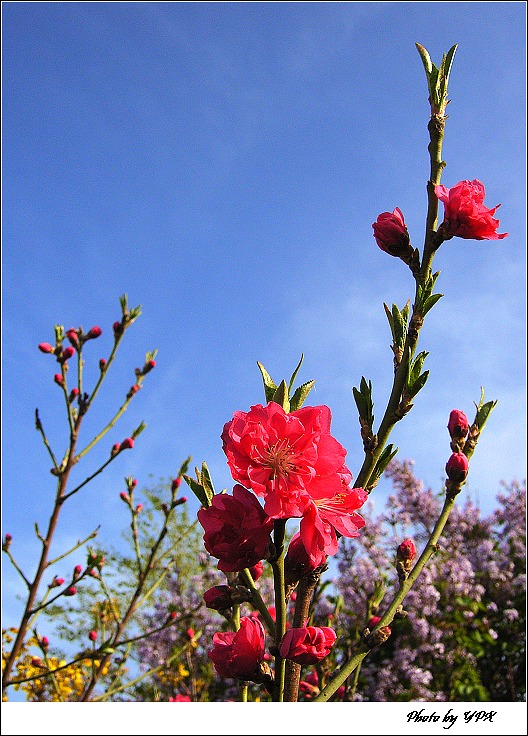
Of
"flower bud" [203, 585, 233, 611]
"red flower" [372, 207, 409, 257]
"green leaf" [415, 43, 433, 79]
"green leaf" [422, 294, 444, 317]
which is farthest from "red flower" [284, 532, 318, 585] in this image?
"green leaf" [415, 43, 433, 79]

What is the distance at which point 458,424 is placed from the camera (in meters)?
1.39

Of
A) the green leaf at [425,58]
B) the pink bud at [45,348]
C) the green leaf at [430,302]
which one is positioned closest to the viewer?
the green leaf at [430,302]

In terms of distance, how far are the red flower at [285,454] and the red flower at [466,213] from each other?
1.89 feet

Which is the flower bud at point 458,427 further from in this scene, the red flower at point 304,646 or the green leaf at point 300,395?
the red flower at point 304,646

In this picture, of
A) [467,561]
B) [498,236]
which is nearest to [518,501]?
[467,561]

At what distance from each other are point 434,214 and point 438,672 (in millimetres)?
6190

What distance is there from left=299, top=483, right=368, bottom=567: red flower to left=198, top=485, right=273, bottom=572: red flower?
0.06m

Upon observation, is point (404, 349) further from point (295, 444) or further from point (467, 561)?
point (467, 561)

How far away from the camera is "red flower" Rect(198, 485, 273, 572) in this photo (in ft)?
2.94

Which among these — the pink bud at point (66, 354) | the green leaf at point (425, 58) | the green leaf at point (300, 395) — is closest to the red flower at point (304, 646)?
the green leaf at point (300, 395)

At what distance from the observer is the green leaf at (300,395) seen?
3.28 feet

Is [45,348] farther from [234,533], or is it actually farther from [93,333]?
[234,533]

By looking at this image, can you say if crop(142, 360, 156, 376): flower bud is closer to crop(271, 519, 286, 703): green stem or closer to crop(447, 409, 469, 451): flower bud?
crop(447, 409, 469, 451): flower bud

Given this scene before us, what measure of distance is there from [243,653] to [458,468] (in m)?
0.66
